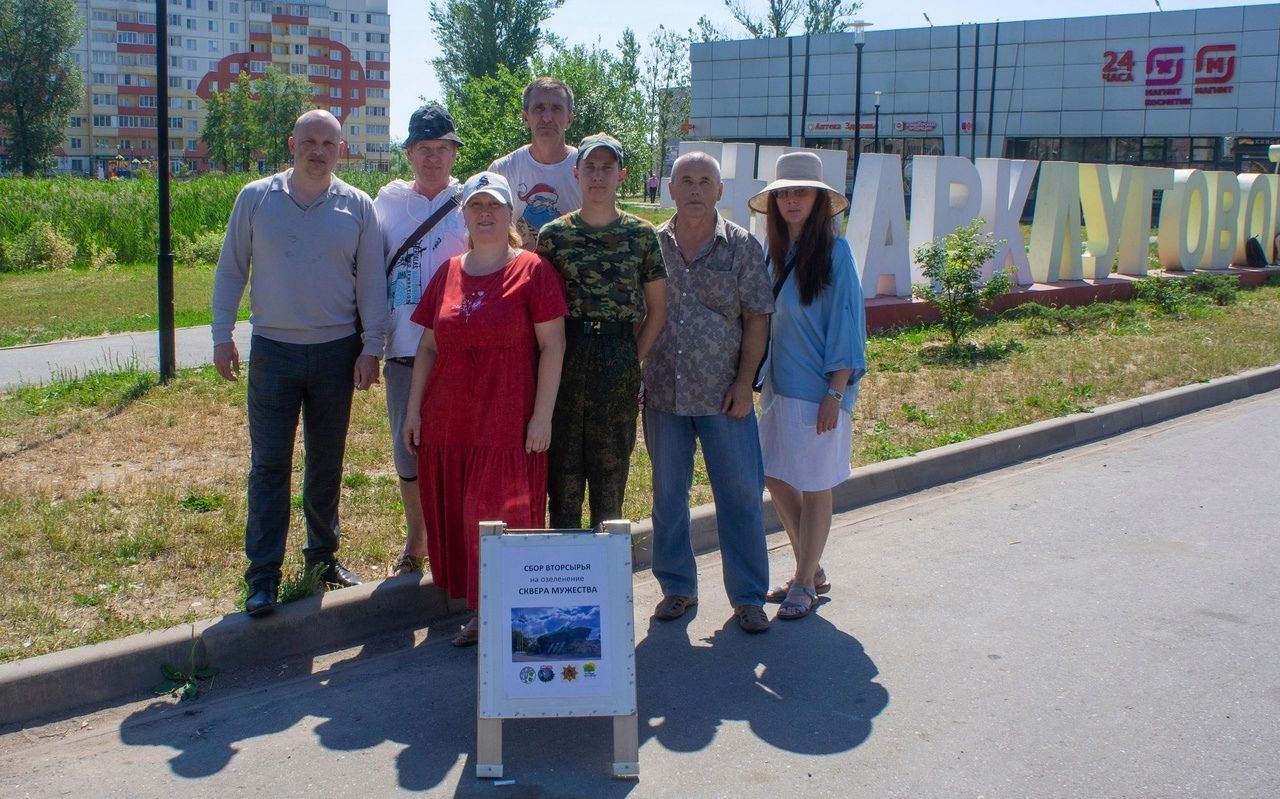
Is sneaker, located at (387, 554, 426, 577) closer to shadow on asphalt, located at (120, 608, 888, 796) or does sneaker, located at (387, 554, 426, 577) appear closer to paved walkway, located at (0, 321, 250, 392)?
shadow on asphalt, located at (120, 608, 888, 796)

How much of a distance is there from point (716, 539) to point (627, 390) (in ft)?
6.21

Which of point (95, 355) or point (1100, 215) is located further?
point (1100, 215)

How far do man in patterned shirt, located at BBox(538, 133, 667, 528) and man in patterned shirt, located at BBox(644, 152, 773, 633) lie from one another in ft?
0.45

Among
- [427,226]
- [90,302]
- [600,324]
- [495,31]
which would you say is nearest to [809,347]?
[600,324]

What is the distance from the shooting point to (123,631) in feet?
14.9

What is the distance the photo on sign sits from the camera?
382 centimetres

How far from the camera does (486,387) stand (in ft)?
14.6

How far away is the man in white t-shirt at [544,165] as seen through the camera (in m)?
5.17

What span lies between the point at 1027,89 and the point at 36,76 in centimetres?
5039

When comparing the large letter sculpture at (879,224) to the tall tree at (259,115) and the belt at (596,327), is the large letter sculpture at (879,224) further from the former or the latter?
A: the tall tree at (259,115)

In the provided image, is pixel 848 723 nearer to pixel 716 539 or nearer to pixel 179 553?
pixel 716 539

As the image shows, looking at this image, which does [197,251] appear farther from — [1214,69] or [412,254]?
[1214,69]

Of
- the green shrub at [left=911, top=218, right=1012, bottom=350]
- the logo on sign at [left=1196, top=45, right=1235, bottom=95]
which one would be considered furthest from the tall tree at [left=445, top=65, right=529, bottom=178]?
the logo on sign at [left=1196, top=45, right=1235, bottom=95]

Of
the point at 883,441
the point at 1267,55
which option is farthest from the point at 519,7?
the point at 883,441
